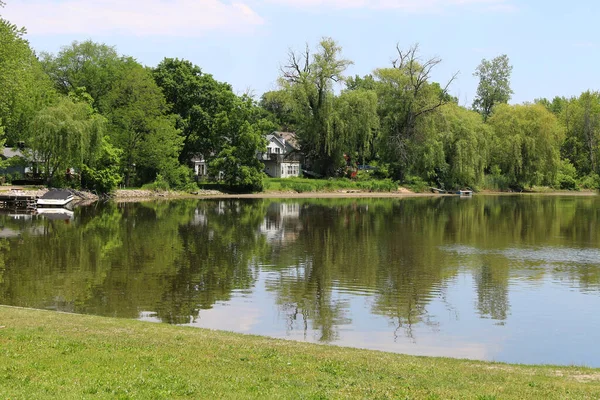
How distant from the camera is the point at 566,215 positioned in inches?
2322

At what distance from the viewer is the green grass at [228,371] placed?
9234mm

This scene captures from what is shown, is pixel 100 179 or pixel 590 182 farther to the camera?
pixel 590 182

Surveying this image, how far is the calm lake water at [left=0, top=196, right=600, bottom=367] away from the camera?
17359mm

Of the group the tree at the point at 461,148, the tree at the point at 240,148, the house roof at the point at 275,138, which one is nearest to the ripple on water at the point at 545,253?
the tree at the point at 240,148

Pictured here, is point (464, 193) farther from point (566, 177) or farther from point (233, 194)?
point (233, 194)

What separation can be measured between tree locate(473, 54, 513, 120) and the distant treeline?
26.2 m

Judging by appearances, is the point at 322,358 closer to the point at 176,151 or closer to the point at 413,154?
the point at 176,151

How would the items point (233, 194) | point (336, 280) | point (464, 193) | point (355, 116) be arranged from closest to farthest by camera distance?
point (336, 280) < point (233, 194) < point (355, 116) < point (464, 193)

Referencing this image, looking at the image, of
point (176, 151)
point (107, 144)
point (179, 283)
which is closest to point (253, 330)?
point (179, 283)

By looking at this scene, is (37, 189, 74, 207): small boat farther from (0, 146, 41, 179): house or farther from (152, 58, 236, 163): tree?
(152, 58, 236, 163): tree

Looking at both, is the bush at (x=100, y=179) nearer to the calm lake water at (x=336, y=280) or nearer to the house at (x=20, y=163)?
the house at (x=20, y=163)

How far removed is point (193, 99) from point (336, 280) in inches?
2677

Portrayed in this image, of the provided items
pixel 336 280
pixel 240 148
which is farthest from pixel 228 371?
pixel 240 148

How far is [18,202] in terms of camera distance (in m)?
56.7
